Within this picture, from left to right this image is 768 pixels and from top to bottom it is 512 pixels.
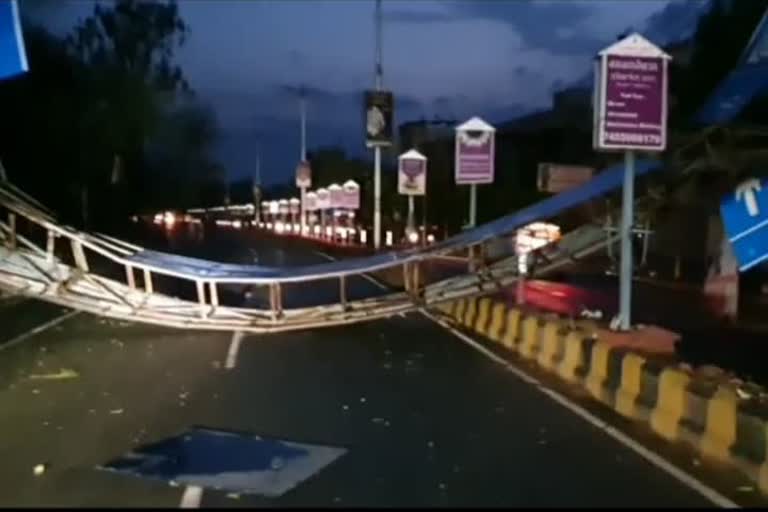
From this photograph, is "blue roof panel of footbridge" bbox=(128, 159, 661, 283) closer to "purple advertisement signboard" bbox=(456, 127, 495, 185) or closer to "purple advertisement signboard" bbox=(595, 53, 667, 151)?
"purple advertisement signboard" bbox=(595, 53, 667, 151)

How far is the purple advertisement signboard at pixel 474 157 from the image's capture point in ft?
83.7

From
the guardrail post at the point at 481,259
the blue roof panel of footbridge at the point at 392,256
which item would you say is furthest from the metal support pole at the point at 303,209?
the blue roof panel of footbridge at the point at 392,256

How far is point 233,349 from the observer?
18875mm

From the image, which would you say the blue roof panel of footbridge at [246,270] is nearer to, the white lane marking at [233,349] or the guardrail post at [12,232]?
the white lane marking at [233,349]

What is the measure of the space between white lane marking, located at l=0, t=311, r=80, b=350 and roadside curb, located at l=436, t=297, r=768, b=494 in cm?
881

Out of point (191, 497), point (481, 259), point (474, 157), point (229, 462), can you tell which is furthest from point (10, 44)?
point (474, 157)

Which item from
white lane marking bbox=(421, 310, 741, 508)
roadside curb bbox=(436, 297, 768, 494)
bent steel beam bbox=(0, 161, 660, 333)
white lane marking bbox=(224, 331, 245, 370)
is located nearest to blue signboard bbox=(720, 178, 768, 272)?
roadside curb bbox=(436, 297, 768, 494)

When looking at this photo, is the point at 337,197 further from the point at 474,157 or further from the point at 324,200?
the point at 474,157

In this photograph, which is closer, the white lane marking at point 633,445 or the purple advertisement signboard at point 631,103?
the white lane marking at point 633,445

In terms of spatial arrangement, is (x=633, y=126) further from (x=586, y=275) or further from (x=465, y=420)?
(x=586, y=275)

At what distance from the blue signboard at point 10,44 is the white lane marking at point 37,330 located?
8536 mm

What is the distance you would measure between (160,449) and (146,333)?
39.3ft

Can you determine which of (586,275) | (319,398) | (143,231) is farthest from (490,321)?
(143,231)

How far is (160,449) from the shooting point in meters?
10.5
